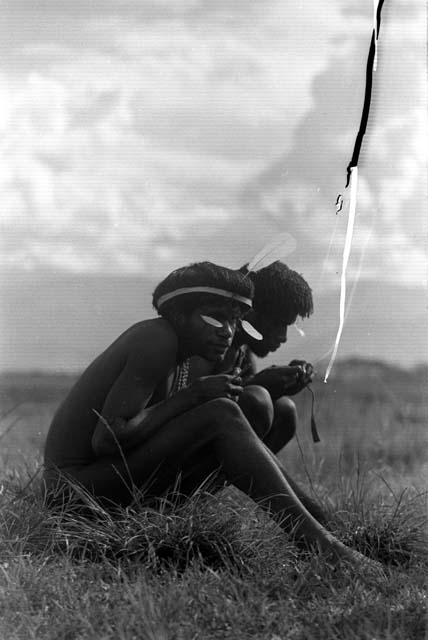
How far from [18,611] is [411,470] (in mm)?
3583

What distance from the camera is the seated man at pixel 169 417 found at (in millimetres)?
3656

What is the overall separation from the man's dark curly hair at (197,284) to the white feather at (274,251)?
7.2 inches

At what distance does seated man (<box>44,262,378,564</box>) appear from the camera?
366 cm

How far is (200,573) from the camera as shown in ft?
10.8

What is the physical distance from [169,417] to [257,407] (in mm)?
412

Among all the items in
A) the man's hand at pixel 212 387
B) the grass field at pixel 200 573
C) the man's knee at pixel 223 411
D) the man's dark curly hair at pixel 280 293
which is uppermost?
the man's dark curly hair at pixel 280 293

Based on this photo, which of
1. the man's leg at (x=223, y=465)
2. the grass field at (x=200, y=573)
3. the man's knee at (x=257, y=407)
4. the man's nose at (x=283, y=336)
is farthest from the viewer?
the man's nose at (x=283, y=336)

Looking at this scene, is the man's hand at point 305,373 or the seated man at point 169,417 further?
the man's hand at point 305,373

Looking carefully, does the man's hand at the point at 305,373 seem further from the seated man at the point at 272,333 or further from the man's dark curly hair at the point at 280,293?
the man's dark curly hair at the point at 280,293

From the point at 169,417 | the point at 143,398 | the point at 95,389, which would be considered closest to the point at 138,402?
the point at 143,398

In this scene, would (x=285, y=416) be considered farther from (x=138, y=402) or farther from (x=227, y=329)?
(x=138, y=402)

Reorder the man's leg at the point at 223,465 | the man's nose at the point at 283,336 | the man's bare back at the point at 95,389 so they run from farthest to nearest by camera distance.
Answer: the man's nose at the point at 283,336
the man's bare back at the point at 95,389
the man's leg at the point at 223,465

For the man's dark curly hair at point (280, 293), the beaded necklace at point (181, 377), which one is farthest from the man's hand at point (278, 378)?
the beaded necklace at point (181, 377)

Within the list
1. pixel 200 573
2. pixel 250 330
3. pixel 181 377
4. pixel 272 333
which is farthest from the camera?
pixel 272 333
